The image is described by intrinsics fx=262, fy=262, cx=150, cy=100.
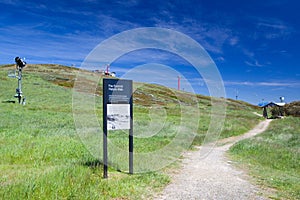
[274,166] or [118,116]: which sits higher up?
[118,116]

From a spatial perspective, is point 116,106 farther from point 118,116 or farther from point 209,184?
point 209,184

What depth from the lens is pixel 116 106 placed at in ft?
27.1

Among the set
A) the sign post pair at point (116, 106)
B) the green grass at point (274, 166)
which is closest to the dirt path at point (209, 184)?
the green grass at point (274, 166)

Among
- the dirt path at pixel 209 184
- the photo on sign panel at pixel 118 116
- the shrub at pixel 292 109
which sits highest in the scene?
the shrub at pixel 292 109

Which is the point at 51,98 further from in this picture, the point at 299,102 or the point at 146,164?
the point at 299,102

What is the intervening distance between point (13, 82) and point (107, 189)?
193ft

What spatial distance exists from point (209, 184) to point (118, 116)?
11.8 ft

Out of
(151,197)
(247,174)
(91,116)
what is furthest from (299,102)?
(151,197)

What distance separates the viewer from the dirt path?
717 cm

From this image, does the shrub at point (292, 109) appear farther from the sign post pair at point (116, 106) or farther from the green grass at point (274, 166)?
the sign post pair at point (116, 106)

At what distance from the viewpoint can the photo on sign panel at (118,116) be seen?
320 inches

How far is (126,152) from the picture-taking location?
1193 cm

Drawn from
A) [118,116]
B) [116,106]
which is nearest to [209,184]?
[118,116]

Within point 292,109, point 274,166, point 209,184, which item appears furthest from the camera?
point 292,109
